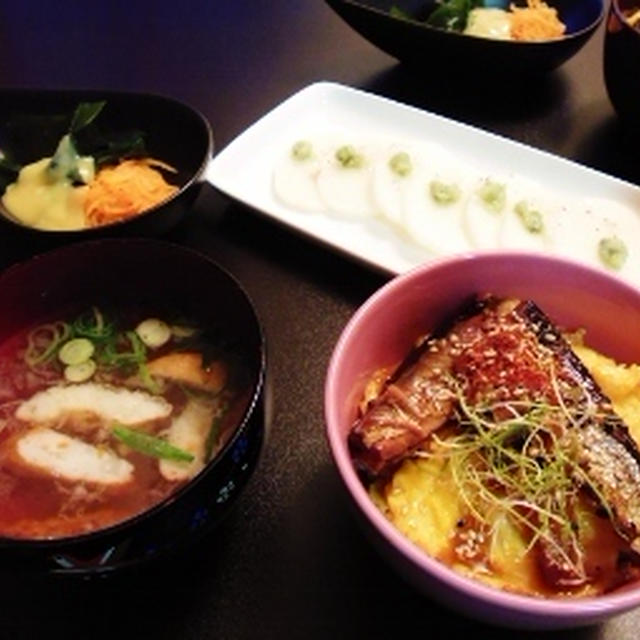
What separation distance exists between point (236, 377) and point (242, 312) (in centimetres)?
8

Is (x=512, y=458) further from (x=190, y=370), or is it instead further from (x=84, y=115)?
(x=84, y=115)

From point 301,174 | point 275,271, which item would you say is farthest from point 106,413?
point 301,174

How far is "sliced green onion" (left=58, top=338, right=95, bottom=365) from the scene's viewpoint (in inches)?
43.1

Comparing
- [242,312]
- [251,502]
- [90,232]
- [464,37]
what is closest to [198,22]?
[464,37]

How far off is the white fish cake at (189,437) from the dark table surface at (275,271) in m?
0.11

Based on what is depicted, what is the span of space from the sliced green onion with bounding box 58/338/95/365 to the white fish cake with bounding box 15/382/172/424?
0.15ft

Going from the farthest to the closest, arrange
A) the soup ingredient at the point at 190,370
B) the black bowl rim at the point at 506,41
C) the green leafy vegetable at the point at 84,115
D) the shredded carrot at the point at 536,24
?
1. the shredded carrot at the point at 536,24
2. the black bowl rim at the point at 506,41
3. the green leafy vegetable at the point at 84,115
4. the soup ingredient at the point at 190,370

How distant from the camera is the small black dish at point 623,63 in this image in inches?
54.1

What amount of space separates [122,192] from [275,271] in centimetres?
28

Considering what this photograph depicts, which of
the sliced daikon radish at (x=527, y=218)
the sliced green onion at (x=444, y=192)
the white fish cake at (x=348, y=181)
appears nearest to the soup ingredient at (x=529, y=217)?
the sliced daikon radish at (x=527, y=218)

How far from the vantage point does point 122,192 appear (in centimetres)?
134

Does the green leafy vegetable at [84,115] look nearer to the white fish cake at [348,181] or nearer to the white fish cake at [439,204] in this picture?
the white fish cake at [348,181]

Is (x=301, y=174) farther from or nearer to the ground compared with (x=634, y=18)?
nearer to the ground

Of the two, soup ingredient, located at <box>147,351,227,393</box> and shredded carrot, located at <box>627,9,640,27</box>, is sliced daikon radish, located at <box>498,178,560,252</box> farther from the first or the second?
soup ingredient, located at <box>147,351,227,393</box>
